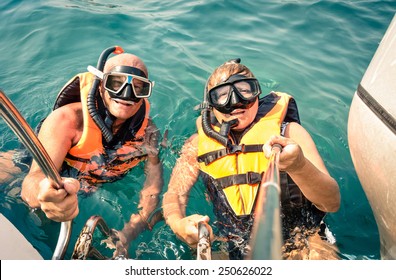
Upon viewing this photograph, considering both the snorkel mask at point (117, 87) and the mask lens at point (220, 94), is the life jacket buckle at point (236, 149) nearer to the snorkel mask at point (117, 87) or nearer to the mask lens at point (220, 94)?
the mask lens at point (220, 94)

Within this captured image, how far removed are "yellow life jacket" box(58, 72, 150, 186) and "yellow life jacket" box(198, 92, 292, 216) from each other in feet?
1.99

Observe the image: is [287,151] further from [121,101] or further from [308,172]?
[121,101]

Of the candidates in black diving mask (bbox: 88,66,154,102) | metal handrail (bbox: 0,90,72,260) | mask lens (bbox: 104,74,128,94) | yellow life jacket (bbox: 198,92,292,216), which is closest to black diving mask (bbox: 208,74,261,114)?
yellow life jacket (bbox: 198,92,292,216)

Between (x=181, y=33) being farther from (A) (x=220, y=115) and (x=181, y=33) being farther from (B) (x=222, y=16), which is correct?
(A) (x=220, y=115)

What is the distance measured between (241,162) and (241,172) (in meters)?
0.08

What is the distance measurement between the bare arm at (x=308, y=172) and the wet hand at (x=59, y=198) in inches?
40.9

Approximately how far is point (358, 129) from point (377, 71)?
0.41 meters

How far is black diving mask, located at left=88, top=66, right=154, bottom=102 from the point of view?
2875 mm

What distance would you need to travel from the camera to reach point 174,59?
5602mm

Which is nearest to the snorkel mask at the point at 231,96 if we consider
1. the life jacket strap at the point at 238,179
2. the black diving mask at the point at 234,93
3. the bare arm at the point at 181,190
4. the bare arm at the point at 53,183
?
the black diving mask at the point at 234,93

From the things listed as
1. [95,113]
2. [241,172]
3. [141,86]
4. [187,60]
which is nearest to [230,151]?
[241,172]

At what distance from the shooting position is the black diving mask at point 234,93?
106 inches

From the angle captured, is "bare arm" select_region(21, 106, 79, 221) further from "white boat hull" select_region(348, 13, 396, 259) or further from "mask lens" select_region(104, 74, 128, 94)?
"white boat hull" select_region(348, 13, 396, 259)

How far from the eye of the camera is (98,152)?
3.02 m
